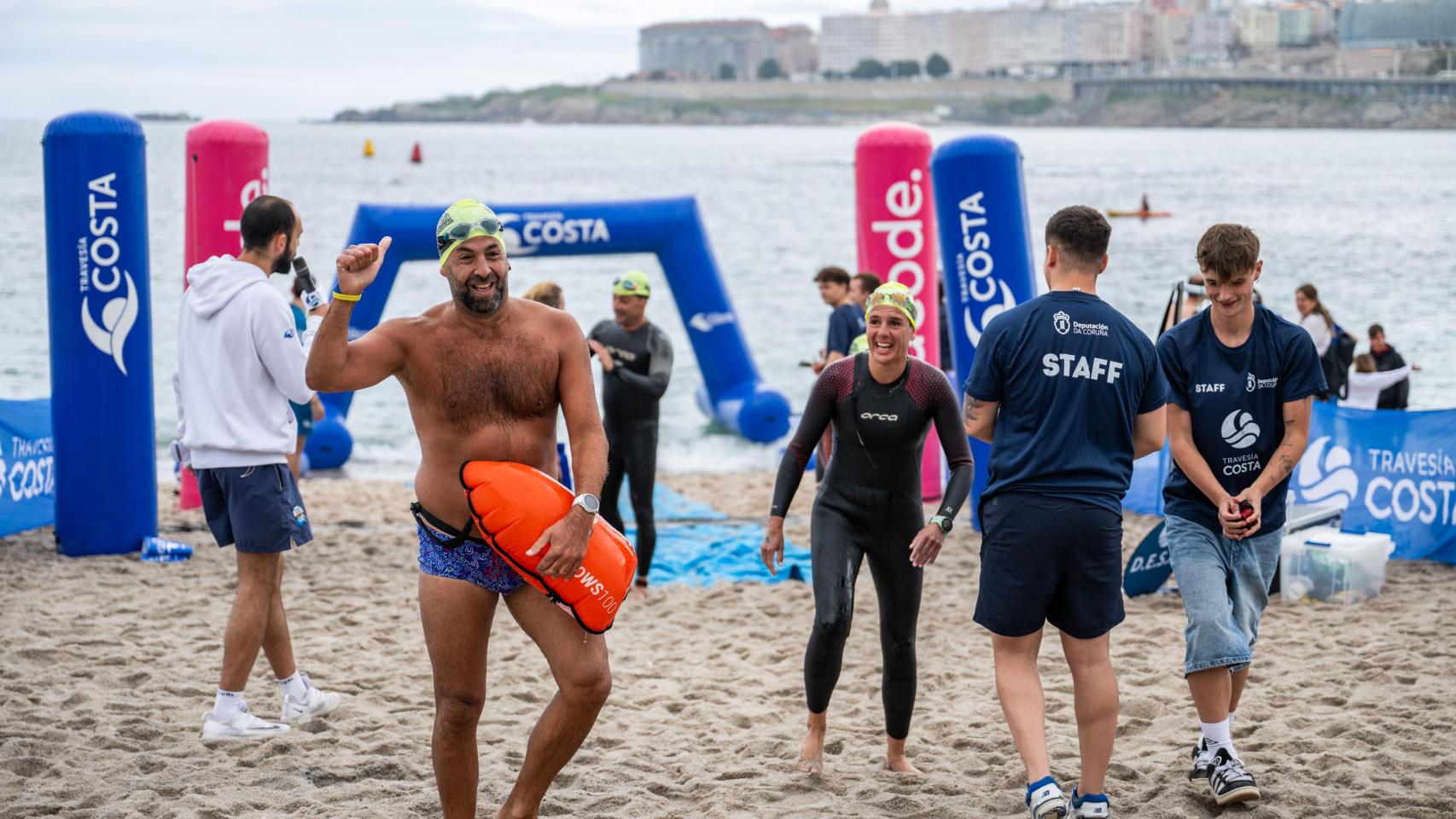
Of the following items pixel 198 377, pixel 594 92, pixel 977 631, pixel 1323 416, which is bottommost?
pixel 977 631

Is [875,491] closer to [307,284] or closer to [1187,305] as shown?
[307,284]

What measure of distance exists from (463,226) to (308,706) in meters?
2.44

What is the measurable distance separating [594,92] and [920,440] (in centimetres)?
16808

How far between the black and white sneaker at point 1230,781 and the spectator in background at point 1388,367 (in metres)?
8.52

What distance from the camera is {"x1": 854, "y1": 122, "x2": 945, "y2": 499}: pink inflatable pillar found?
951cm

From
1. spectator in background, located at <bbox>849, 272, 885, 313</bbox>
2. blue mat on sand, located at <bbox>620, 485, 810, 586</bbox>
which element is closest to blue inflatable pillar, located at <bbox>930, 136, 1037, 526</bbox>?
spectator in background, located at <bbox>849, 272, 885, 313</bbox>

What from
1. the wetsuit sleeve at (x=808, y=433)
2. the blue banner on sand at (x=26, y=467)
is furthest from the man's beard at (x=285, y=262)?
the blue banner on sand at (x=26, y=467)

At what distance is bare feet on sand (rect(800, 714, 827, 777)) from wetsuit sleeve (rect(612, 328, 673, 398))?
2.61 metres

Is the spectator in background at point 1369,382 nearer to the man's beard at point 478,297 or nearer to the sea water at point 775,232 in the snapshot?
the sea water at point 775,232

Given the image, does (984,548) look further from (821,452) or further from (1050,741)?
(821,452)

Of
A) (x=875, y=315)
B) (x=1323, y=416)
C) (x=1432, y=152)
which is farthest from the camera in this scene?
(x=1432, y=152)

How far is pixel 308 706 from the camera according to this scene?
521 cm

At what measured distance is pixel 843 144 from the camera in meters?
135

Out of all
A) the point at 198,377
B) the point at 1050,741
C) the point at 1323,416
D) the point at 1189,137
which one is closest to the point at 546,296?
the point at 198,377
